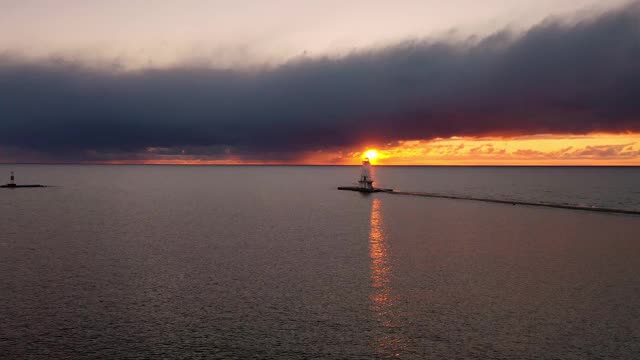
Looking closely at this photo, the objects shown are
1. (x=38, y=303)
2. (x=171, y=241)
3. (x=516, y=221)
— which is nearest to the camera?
(x=38, y=303)

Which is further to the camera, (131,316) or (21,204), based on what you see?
(21,204)

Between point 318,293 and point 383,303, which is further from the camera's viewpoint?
point 318,293

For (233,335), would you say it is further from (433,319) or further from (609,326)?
(609,326)

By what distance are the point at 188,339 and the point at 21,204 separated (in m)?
95.0

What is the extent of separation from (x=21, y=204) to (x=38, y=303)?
279ft

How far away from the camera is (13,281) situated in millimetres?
36688

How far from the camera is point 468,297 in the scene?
111 feet

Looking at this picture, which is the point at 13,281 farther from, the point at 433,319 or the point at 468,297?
the point at 468,297

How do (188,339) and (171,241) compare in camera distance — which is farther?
(171,241)

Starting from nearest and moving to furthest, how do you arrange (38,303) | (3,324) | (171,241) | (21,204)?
(3,324) < (38,303) < (171,241) < (21,204)

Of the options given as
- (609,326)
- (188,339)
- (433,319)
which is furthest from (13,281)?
(609,326)

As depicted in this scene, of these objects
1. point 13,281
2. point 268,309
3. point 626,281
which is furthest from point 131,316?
point 626,281

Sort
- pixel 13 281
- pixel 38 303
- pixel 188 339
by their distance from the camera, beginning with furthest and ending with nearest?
pixel 13 281 → pixel 38 303 → pixel 188 339

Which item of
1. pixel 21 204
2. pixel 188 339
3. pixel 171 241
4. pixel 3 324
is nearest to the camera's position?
pixel 188 339
